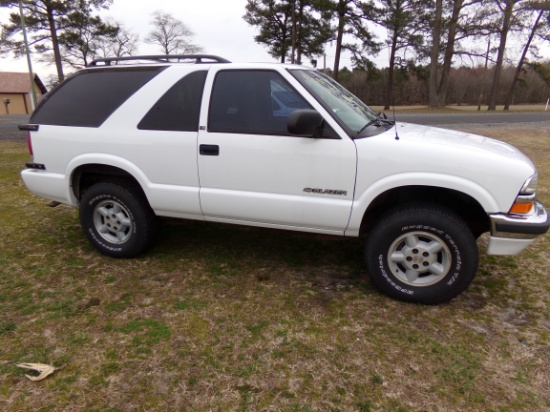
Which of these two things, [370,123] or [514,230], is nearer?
[514,230]

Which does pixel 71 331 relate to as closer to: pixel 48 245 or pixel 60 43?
pixel 48 245

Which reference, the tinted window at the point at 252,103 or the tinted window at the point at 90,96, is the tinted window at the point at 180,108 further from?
the tinted window at the point at 90,96

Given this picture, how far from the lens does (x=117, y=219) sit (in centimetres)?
380

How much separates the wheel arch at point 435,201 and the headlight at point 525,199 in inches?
9.4

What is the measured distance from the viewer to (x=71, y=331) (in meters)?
2.73

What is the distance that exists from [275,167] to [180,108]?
1.02 m

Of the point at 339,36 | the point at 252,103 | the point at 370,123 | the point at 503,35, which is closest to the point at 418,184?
the point at 370,123

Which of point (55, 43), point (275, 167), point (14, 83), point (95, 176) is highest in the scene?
point (55, 43)

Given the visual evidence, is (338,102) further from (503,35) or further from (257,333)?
(503,35)

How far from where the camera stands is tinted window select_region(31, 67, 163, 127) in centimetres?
355

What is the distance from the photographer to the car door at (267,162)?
3.00 meters

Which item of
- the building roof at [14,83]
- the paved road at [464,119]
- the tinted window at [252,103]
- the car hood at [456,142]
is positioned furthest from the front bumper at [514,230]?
the building roof at [14,83]

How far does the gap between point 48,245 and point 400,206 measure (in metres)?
3.63

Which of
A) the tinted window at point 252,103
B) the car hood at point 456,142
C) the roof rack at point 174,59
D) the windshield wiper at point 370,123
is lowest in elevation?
the car hood at point 456,142
